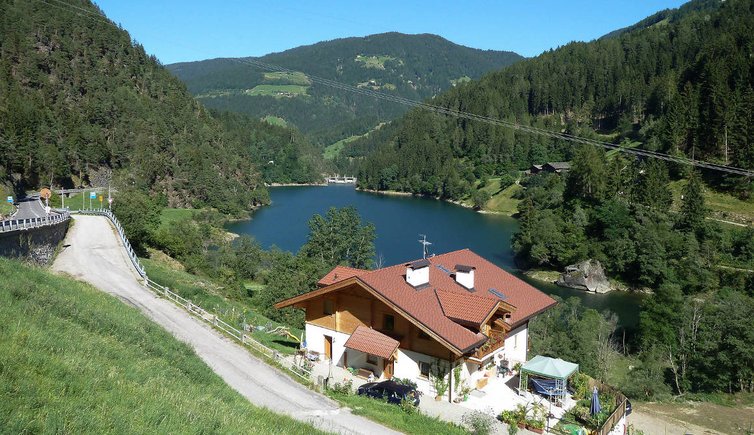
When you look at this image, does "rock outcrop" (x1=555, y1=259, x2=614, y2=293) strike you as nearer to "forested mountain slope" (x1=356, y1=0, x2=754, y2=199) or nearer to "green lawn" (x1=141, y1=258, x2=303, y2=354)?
"forested mountain slope" (x1=356, y1=0, x2=754, y2=199)

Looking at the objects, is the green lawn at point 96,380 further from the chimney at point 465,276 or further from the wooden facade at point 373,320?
the chimney at point 465,276

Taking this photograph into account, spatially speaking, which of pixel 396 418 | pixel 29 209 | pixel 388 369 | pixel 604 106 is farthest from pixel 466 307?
pixel 604 106

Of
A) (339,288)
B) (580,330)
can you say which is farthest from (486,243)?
(339,288)

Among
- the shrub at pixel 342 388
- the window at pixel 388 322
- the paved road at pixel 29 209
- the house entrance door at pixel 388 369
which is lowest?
the house entrance door at pixel 388 369

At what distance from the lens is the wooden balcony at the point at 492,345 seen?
742 inches

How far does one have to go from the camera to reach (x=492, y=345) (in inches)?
778

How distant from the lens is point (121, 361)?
10.5 m

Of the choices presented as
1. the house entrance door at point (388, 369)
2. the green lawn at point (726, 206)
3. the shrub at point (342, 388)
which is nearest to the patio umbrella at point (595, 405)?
the house entrance door at point (388, 369)

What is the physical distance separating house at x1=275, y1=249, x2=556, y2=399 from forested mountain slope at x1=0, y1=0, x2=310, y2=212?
2183 inches

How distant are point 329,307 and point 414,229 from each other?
6310 centimetres

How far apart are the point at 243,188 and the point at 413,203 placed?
35.9m

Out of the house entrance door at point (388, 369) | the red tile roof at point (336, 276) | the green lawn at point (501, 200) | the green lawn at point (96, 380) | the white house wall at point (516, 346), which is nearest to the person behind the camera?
the green lawn at point (96, 380)

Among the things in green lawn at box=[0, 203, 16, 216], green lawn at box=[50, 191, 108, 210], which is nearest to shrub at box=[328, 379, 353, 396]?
green lawn at box=[0, 203, 16, 216]

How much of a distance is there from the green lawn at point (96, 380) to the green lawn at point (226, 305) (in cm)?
824
